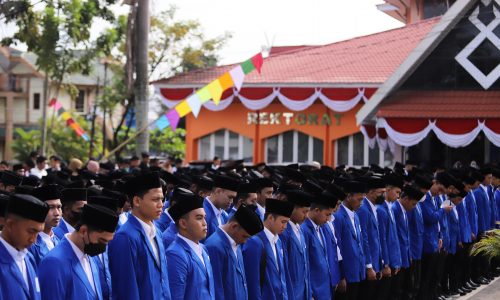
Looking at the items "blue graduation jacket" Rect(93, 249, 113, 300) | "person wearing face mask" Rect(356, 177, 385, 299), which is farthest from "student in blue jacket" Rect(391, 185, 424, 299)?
"blue graduation jacket" Rect(93, 249, 113, 300)

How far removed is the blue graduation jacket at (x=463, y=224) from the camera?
52.6 ft

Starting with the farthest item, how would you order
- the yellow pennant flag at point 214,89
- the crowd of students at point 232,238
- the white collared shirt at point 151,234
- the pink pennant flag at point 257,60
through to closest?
the pink pennant flag at point 257,60
the yellow pennant flag at point 214,89
the white collared shirt at point 151,234
the crowd of students at point 232,238

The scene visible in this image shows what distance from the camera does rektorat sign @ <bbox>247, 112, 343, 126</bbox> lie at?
35719 mm

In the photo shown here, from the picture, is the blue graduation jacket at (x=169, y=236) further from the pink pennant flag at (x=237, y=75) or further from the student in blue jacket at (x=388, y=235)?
the pink pennant flag at (x=237, y=75)

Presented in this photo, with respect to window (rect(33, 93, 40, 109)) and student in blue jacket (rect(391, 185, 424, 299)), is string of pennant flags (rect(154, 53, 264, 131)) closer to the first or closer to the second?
student in blue jacket (rect(391, 185, 424, 299))

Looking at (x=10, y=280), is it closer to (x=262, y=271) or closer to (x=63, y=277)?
(x=63, y=277)

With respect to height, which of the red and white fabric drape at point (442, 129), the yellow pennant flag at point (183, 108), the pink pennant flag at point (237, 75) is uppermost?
the pink pennant flag at point (237, 75)

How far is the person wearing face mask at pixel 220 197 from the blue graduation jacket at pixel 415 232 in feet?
13.6

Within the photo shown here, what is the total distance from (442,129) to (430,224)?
1424cm

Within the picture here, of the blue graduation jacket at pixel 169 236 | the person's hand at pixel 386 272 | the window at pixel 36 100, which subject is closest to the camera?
the blue graduation jacket at pixel 169 236

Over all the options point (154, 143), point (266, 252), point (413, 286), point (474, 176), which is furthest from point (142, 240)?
point (154, 143)

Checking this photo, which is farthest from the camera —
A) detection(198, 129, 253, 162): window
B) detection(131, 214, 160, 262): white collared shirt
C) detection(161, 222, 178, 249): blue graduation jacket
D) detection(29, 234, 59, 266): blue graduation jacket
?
detection(198, 129, 253, 162): window

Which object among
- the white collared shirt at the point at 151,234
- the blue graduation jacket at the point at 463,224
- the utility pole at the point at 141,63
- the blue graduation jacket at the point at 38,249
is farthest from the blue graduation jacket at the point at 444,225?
the utility pole at the point at 141,63

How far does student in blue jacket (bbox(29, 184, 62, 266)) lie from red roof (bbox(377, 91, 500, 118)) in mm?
21148
